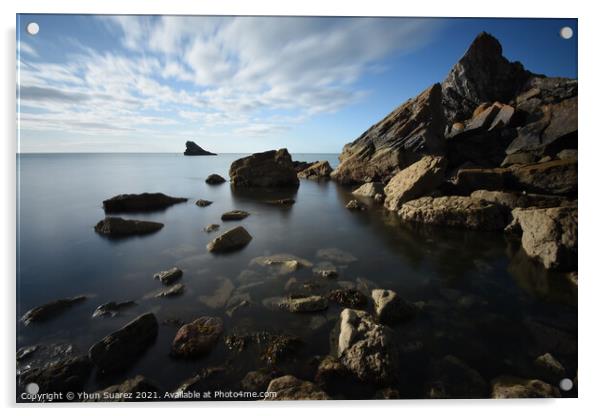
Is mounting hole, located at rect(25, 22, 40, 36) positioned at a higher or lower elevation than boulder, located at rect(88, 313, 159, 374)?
higher

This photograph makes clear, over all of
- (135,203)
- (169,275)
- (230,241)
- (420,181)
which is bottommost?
(169,275)

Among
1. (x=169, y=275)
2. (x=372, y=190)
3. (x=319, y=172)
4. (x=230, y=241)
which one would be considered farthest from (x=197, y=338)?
(x=319, y=172)

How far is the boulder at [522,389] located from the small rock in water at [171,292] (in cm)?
622

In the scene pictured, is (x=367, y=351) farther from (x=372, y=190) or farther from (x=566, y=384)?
(x=372, y=190)

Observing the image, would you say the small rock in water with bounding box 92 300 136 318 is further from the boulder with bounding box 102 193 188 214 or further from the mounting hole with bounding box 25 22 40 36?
the boulder with bounding box 102 193 188 214

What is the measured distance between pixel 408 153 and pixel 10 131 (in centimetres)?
2674

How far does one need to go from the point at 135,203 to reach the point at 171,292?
12.2 m

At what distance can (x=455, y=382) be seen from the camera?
4.20 meters

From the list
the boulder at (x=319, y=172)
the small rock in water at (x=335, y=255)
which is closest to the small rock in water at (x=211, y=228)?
the small rock in water at (x=335, y=255)

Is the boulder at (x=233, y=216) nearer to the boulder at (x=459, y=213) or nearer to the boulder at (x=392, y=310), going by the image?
the boulder at (x=459, y=213)

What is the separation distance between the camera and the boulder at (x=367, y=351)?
13.5 ft

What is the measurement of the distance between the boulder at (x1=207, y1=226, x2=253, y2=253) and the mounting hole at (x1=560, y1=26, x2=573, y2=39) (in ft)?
30.1

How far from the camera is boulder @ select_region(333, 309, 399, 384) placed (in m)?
4.11

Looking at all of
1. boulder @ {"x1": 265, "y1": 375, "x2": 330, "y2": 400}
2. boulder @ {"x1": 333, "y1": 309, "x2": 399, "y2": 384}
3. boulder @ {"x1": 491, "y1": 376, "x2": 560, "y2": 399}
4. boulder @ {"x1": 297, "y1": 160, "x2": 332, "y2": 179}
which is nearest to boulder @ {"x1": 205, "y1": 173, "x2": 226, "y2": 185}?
boulder @ {"x1": 297, "y1": 160, "x2": 332, "y2": 179}
